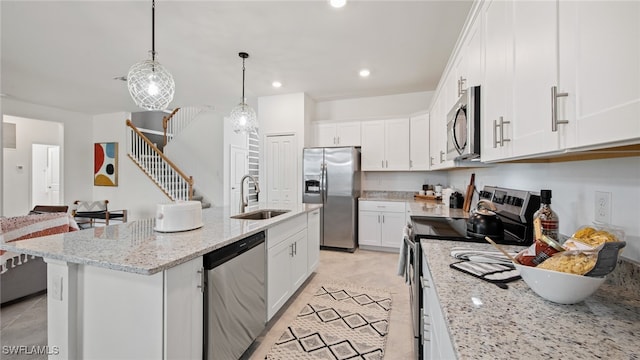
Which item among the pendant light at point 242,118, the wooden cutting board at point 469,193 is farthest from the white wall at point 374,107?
the pendant light at point 242,118

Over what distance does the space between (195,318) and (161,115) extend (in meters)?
8.32

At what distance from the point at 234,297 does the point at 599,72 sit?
1819 mm

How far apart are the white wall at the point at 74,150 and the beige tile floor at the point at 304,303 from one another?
428cm

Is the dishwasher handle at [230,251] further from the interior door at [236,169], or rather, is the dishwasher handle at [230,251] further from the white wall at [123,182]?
the white wall at [123,182]

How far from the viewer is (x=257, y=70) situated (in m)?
3.50

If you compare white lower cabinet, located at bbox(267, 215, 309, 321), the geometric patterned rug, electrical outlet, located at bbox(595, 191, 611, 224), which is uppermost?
electrical outlet, located at bbox(595, 191, 611, 224)

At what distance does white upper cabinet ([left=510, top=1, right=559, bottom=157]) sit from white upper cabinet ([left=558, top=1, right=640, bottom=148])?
54 mm

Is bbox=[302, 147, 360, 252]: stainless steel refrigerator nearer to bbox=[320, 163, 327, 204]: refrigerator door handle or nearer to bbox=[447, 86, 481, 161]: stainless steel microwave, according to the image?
bbox=[320, 163, 327, 204]: refrigerator door handle

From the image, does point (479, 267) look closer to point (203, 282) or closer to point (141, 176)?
point (203, 282)

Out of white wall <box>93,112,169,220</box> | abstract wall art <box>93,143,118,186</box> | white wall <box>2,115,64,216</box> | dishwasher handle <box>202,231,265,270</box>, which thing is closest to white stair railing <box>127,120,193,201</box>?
white wall <box>93,112,169,220</box>

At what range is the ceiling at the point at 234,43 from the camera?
89.3 inches

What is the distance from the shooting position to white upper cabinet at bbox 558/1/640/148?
1.79ft

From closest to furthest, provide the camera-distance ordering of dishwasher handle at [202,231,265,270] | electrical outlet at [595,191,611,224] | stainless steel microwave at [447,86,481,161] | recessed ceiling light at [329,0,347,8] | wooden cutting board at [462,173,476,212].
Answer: electrical outlet at [595,191,611,224]
dishwasher handle at [202,231,265,270]
stainless steel microwave at [447,86,481,161]
recessed ceiling light at [329,0,347,8]
wooden cutting board at [462,173,476,212]

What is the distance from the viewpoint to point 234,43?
9.21 ft
